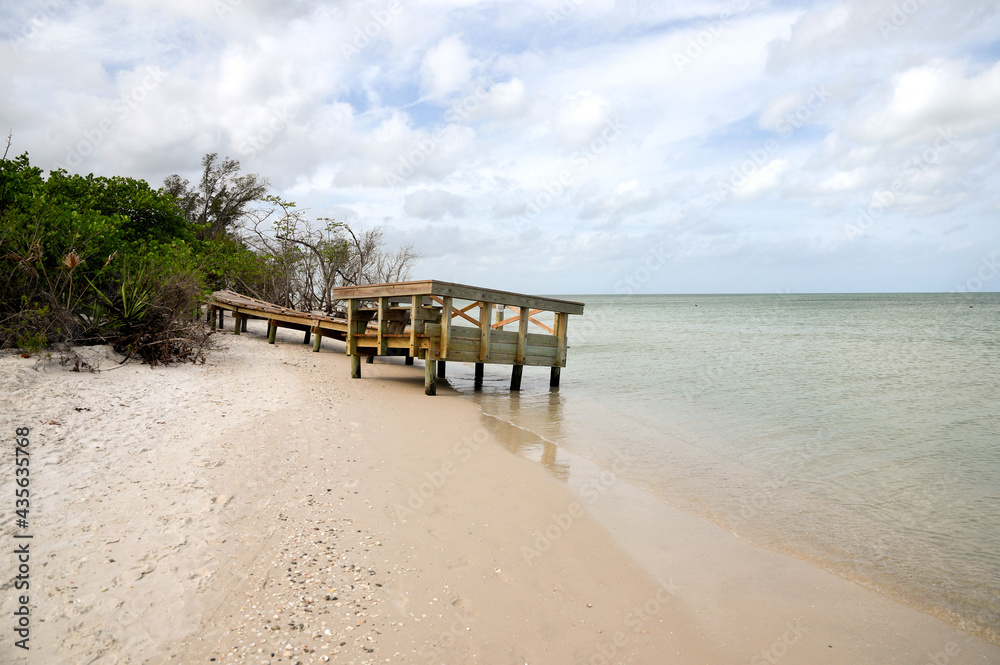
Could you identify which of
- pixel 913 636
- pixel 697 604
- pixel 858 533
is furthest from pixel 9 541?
pixel 858 533

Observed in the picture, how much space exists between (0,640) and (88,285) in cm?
714

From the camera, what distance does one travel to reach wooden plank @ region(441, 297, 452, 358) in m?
10.9

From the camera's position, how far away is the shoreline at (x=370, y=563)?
3.21 m

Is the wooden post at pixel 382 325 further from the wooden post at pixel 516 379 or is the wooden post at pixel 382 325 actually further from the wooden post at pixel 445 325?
the wooden post at pixel 516 379

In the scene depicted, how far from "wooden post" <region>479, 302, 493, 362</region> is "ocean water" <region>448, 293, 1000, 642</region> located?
95cm

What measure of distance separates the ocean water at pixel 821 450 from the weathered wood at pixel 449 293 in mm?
2043

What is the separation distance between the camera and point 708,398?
12.6 metres

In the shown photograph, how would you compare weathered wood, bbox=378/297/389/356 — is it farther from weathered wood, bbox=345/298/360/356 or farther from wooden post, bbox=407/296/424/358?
wooden post, bbox=407/296/424/358

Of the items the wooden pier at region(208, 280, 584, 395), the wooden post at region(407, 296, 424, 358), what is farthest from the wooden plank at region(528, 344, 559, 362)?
the wooden post at region(407, 296, 424, 358)

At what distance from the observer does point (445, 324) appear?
1091 cm

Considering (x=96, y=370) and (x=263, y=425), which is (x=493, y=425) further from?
(x=96, y=370)

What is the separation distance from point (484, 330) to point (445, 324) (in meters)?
0.99

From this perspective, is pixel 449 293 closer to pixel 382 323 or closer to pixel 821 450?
pixel 382 323

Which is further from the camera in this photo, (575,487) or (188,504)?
(575,487)
